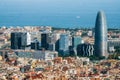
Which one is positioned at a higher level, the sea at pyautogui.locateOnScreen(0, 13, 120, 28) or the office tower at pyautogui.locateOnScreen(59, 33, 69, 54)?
the sea at pyautogui.locateOnScreen(0, 13, 120, 28)

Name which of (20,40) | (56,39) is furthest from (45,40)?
(20,40)

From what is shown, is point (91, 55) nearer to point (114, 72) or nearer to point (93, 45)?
point (93, 45)

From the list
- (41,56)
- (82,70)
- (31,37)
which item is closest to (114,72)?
(82,70)

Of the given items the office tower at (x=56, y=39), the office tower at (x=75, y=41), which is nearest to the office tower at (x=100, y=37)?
the office tower at (x=75, y=41)

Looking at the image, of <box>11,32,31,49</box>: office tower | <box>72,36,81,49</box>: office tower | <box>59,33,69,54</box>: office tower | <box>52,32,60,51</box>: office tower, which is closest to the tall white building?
<box>59,33,69,54</box>: office tower

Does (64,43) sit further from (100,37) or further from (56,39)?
(100,37)

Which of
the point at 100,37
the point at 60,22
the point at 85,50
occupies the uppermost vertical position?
the point at 60,22

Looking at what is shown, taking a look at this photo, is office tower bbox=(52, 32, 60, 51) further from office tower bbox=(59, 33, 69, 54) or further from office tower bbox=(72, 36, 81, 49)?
office tower bbox=(72, 36, 81, 49)
